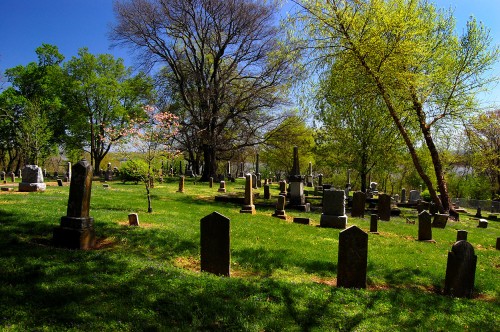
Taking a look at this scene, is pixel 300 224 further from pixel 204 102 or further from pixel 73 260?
pixel 204 102

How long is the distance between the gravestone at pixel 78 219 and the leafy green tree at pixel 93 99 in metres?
35.2

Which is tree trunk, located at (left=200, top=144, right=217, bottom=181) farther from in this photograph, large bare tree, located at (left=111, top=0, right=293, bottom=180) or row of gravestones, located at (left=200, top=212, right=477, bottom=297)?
row of gravestones, located at (left=200, top=212, right=477, bottom=297)

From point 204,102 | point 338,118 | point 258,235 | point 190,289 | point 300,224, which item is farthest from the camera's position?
point 204,102

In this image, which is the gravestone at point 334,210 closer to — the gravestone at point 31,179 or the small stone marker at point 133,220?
the small stone marker at point 133,220

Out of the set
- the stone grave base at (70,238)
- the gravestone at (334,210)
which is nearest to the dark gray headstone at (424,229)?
the gravestone at (334,210)

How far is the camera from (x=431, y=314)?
18.5 feet

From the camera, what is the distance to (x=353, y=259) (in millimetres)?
6855

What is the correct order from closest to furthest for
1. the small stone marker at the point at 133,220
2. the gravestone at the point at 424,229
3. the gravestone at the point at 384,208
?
the small stone marker at the point at 133,220, the gravestone at the point at 424,229, the gravestone at the point at 384,208

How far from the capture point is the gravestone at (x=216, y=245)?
7.03m

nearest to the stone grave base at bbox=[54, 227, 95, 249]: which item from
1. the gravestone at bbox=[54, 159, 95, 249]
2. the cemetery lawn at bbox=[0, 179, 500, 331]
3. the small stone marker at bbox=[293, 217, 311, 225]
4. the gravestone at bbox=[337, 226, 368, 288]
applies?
the gravestone at bbox=[54, 159, 95, 249]

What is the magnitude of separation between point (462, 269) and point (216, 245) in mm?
4582

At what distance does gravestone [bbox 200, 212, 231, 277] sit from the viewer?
7.03 meters

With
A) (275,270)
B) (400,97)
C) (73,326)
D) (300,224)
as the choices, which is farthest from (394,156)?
(73,326)

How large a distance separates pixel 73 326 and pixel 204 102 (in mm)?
31343
